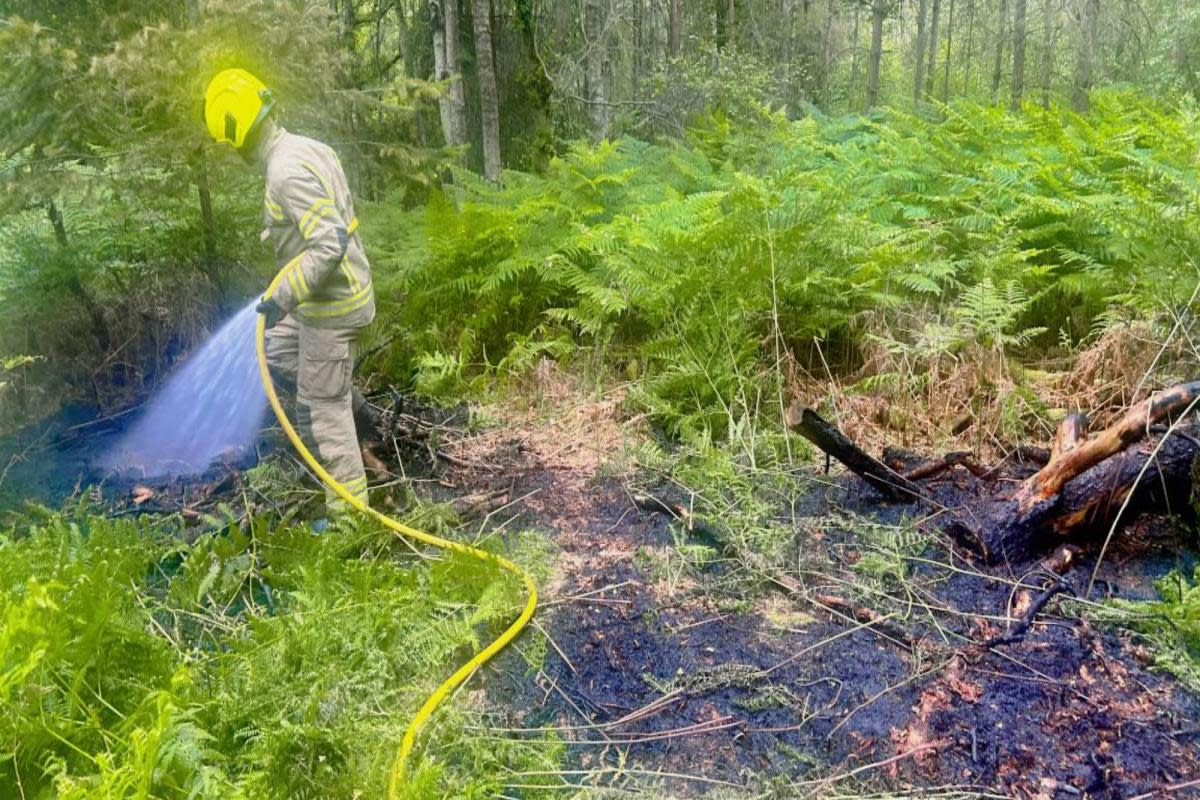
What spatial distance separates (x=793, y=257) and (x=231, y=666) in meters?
3.75

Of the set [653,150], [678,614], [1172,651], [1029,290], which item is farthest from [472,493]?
[653,150]

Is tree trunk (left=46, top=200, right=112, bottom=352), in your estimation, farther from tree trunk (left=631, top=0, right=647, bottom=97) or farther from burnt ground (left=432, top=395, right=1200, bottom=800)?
tree trunk (left=631, top=0, right=647, bottom=97)

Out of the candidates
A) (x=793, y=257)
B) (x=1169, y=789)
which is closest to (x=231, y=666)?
(x=1169, y=789)

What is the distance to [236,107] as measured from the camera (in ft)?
11.4

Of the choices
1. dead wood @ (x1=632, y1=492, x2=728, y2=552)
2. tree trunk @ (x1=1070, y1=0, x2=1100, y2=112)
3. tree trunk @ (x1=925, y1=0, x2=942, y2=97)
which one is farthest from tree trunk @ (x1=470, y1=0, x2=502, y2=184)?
tree trunk @ (x1=925, y1=0, x2=942, y2=97)

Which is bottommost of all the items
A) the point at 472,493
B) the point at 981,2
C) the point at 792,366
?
the point at 472,493

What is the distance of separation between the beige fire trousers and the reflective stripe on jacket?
9cm

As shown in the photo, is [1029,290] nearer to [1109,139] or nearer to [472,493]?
[1109,139]

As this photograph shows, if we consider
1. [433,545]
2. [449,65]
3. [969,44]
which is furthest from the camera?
[969,44]

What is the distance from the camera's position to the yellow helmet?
11.5 feet

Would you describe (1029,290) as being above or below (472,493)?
above

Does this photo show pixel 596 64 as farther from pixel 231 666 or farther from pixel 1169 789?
pixel 1169 789

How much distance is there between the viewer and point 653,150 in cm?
748

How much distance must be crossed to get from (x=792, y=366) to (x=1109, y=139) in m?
3.04
